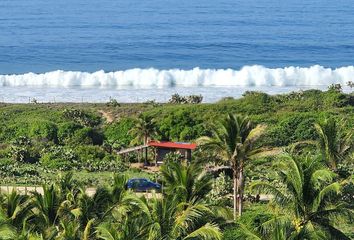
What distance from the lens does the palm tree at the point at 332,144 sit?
104 feet

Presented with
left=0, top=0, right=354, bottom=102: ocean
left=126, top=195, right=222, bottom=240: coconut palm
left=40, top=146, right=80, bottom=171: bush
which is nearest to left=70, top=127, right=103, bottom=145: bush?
left=40, top=146, right=80, bottom=171: bush

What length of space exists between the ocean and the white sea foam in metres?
0.13

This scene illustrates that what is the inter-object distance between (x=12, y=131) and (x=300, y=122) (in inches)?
893

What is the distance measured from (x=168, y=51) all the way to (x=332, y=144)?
276 feet

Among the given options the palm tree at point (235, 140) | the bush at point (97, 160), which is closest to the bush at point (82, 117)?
the bush at point (97, 160)

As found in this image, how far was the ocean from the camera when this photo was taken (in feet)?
304

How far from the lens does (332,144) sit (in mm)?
31859

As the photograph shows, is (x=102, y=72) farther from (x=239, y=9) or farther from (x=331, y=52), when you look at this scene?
(x=239, y=9)

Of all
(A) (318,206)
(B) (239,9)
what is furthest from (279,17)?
(A) (318,206)

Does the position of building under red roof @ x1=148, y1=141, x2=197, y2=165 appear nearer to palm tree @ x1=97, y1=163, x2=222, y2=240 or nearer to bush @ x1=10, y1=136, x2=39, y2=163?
bush @ x1=10, y1=136, x2=39, y2=163

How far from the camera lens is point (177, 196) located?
2342 centimetres

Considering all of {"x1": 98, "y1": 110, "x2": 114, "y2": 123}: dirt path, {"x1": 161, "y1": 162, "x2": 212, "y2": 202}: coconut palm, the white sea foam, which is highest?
the white sea foam

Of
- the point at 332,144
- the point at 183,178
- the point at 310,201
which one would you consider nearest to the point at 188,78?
the point at 332,144

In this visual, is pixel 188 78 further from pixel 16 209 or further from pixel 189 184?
pixel 16 209
